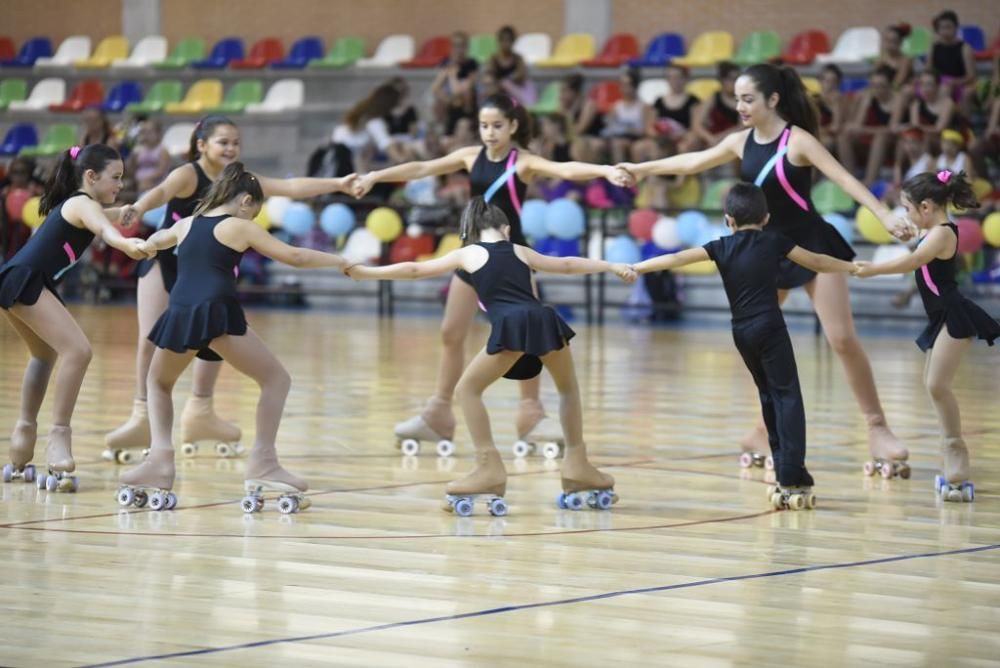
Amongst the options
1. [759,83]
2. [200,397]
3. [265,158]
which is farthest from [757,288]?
[265,158]

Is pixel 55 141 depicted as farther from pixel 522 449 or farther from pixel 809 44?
pixel 522 449

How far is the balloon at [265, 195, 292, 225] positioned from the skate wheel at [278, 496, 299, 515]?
10.7m

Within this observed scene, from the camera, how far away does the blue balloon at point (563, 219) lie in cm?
1529

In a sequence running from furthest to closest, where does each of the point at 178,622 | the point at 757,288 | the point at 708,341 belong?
the point at 708,341 < the point at 757,288 < the point at 178,622

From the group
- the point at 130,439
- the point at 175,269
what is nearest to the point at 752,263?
the point at 175,269

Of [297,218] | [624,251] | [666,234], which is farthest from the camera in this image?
[297,218]

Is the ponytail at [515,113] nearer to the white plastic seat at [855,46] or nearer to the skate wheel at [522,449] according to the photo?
the skate wheel at [522,449]

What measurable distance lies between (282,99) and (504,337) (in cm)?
1502

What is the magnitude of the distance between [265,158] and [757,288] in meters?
14.6

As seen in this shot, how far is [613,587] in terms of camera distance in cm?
487

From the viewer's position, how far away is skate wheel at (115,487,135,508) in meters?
6.18

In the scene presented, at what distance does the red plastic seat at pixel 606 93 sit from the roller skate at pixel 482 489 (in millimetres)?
12065

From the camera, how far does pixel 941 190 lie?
264 inches

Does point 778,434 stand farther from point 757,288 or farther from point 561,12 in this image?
point 561,12
